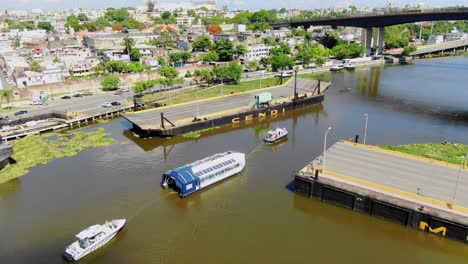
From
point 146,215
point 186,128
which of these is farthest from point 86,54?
point 146,215

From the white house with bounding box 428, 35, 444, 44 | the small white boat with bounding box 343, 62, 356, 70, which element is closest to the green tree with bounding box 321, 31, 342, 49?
the small white boat with bounding box 343, 62, 356, 70

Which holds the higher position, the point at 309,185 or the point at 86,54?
the point at 86,54

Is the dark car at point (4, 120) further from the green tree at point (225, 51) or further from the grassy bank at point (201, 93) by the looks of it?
the green tree at point (225, 51)

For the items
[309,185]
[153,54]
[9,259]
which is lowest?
[9,259]

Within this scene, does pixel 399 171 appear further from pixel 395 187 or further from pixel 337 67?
pixel 337 67

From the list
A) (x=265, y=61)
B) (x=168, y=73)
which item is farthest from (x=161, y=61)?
(x=265, y=61)

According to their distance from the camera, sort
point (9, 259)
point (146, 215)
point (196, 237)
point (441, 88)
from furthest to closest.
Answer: point (441, 88) < point (146, 215) < point (196, 237) < point (9, 259)

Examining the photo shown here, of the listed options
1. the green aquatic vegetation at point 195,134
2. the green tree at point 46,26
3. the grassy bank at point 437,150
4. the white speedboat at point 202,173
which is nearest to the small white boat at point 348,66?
the grassy bank at point 437,150

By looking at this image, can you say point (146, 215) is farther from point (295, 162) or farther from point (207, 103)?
point (207, 103)
